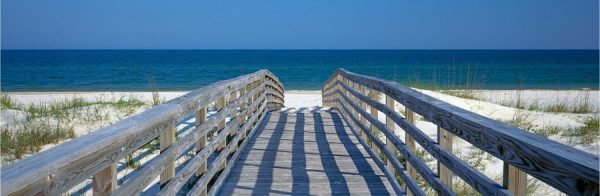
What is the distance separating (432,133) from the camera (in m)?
9.15

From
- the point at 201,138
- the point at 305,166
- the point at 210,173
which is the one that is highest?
the point at 201,138

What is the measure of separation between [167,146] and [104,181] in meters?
1.01

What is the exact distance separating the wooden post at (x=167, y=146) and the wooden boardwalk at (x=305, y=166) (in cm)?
129

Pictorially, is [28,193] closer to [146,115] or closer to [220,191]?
[146,115]

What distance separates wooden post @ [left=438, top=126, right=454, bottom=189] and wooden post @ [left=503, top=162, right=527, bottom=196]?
1.01 meters

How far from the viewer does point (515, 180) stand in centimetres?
215

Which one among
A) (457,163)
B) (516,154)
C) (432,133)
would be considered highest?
(516,154)

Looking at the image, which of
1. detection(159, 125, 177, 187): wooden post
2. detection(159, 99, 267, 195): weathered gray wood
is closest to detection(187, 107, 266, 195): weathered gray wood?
detection(159, 99, 267, 195): weathered gray wood

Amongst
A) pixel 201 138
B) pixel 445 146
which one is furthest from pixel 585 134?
pixel 201 138

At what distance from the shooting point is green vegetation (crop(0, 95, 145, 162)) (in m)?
7.20

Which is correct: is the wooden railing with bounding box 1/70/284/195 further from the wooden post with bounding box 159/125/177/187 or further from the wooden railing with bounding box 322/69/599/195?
the wooden railing with bounding box 322/69/599/195

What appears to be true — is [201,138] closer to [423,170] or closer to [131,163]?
[423,170]

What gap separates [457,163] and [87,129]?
25.7 feet

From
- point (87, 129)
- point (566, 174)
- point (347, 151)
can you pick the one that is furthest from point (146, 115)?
point (87, 129)
